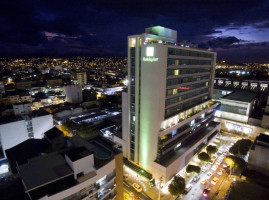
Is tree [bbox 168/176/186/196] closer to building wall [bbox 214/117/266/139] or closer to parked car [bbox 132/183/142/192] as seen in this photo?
parked car [bbox 132/183/142/192]

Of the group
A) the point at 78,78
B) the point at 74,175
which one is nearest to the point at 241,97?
the point at 74,175

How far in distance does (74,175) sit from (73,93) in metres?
88.0

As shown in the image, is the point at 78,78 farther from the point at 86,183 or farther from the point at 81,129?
the point at 86,183

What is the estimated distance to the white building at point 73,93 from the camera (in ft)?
344

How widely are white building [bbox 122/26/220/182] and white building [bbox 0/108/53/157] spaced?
3253cm

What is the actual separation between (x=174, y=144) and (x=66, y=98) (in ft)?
293

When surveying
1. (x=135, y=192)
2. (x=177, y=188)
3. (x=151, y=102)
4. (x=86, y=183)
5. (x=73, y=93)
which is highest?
(x=151, y=102)

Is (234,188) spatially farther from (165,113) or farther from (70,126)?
(70,126)

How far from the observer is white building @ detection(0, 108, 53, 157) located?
Result: 51.7 m

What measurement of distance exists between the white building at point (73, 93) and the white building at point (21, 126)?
43.4m

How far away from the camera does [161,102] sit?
37.8 meters

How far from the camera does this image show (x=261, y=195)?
102 ft

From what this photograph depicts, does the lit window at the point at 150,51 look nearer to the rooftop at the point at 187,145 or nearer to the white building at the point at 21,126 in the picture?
the rooftop at the point at 187,145

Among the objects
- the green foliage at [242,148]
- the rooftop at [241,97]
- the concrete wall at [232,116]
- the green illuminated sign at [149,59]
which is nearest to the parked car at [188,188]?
the green foliage at [242,148]
